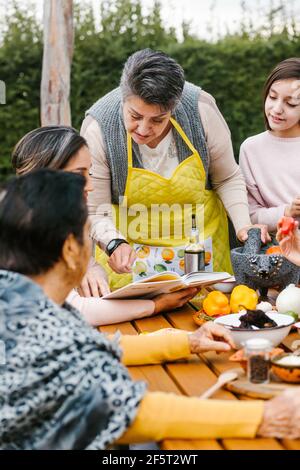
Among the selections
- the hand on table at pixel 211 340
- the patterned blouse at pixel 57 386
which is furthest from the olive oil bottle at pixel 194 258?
the patterned blouse at pixel 57 386

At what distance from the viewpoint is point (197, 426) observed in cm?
188

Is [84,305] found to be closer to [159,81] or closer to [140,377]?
[140,377]

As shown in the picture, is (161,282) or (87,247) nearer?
(87,247)

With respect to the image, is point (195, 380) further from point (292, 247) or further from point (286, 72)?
point (286, 72)

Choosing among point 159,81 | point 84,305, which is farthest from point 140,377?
point 159,81

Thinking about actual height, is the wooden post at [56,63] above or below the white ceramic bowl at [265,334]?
above

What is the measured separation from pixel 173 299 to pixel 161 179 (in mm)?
743

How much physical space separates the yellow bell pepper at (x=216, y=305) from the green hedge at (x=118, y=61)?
5466 millimetres

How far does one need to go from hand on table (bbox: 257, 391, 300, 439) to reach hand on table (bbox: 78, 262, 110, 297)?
4.40 feet

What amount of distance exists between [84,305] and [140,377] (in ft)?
2.14

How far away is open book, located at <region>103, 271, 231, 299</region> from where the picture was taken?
2.96m

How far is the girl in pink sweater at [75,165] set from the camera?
2.97 m

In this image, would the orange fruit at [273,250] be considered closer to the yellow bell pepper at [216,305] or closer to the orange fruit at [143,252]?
the yellow bell pepper at [216,305]

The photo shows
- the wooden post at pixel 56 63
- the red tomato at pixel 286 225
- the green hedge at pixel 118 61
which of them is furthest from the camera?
the green hedge at pixel 118 61
